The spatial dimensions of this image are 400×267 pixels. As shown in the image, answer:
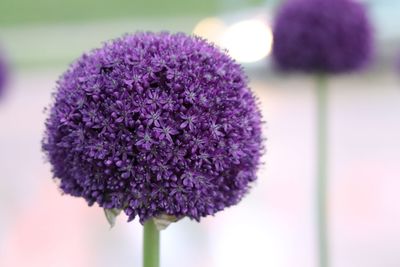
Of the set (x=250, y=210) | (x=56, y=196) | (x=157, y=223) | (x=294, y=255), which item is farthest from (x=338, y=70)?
(x=56, y=196)

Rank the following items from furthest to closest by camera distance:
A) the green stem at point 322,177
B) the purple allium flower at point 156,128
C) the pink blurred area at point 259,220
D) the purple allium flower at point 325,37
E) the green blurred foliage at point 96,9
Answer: the green blurred foliage at point 96,9, the pink blurred area at point 259,220, the purple allium flower at point 325,37, the green stem at point 322,177, the purple allium flower at point 156,128

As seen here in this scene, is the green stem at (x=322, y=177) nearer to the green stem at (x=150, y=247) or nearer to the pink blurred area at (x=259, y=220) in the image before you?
the pink blurred area at (x=259, y=220)

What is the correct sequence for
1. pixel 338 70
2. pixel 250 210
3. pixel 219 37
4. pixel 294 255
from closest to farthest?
pixel 338 70
pixel 294 255
pixel 250 210
pixel 219 37

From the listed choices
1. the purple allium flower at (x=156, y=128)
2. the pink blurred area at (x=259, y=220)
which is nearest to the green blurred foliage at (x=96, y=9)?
the pink blurred area at (x=259, y=220)

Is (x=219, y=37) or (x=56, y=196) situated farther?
(x=219, y=37)

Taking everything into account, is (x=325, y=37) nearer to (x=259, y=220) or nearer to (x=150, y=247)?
(x=259, y=220)

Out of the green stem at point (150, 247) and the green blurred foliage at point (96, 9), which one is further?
the green blurred foliage at point (96, 9)

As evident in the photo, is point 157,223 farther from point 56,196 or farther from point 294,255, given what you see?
point 56,196
